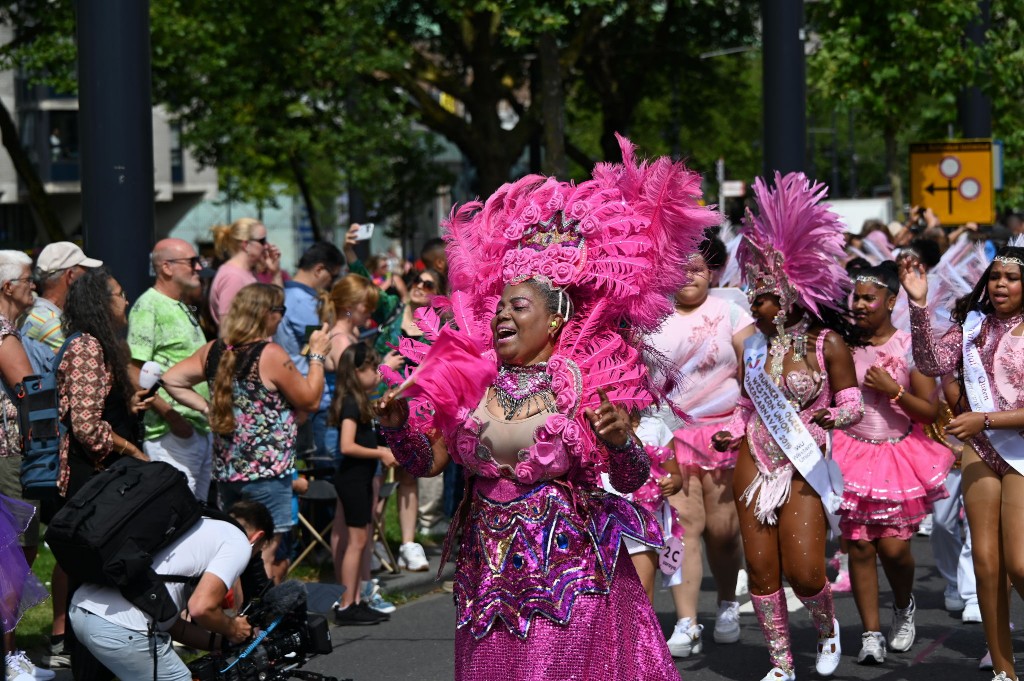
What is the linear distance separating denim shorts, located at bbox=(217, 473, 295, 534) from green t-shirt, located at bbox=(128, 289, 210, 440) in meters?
0.43

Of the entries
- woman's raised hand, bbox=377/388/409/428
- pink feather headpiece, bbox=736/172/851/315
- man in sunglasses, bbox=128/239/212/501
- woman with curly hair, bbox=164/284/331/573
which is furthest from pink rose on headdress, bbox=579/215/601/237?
man in sunglasses, bbox=128/239/212/501

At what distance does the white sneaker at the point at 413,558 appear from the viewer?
962 cm

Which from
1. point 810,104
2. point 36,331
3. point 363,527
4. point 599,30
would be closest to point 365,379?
point 363,527

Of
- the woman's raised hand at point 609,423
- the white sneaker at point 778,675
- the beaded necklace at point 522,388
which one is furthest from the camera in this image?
the white sneaker at point 778,675

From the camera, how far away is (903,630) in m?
7.43

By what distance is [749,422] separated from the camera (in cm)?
687

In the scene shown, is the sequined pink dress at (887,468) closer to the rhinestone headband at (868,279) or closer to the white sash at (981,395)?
the rhinestone headband at (868,279)

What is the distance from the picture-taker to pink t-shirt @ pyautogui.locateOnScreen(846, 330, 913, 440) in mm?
7566

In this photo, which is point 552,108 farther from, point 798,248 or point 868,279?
point 798,248

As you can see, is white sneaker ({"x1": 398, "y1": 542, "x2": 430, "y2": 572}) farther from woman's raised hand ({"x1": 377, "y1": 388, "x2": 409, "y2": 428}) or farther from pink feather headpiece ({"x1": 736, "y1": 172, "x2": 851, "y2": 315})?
woman's raised hand ({"x1": 377, "y1": 388, "x2": 409, "y2": 428})

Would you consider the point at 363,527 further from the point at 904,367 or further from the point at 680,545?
the point at 904,367

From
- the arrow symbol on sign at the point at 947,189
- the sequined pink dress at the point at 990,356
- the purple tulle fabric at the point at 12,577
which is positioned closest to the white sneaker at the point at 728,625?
the sequined pink dress at the point at 990,356

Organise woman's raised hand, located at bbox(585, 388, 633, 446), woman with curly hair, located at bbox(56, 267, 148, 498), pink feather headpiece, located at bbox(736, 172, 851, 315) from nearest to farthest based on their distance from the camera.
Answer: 1. woman's raised hand, located at bbox(585, 388, 633, 446)
2. pink feather headpiece, located at bbox(736, 172, 851, 315)
3. woman with curly hair, located at bbox(56, 267, 148, 498)

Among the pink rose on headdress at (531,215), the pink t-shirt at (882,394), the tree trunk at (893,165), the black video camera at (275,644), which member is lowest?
the black video camera at (275,644)
